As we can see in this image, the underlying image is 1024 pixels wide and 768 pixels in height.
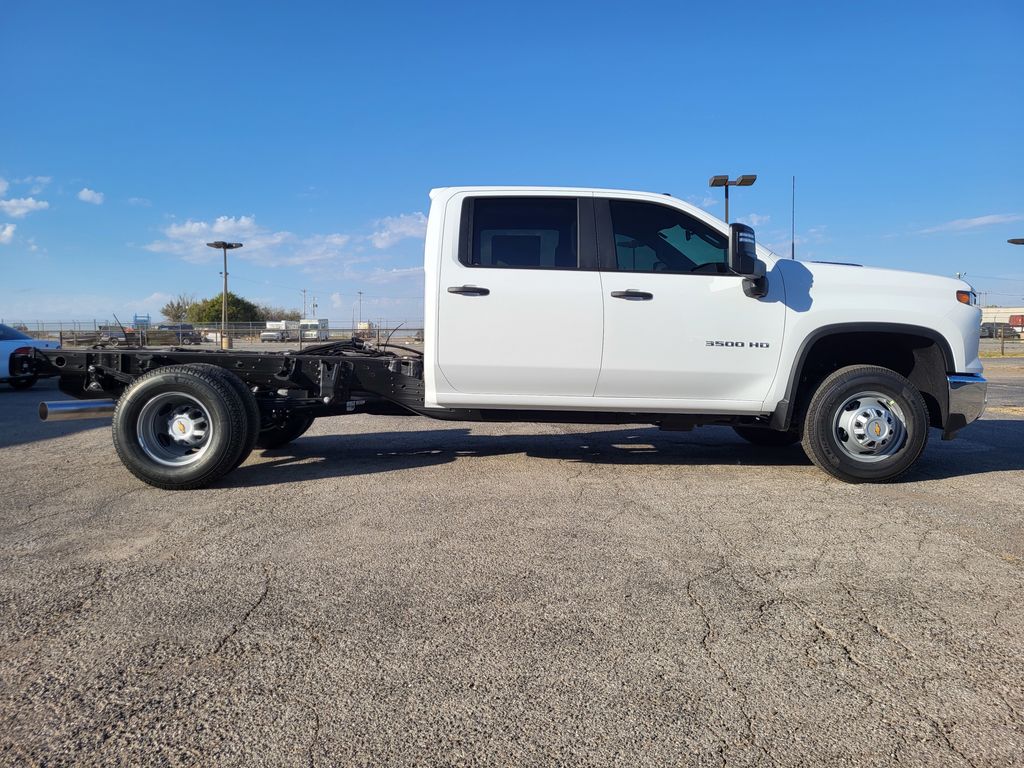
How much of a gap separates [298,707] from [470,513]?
7.12ft

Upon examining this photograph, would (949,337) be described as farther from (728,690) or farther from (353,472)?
(353,472)

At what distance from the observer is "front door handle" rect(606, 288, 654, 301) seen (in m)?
4.96

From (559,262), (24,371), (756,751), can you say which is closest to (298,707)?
(756,751)

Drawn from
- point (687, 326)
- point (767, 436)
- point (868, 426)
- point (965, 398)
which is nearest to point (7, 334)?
point (687, 326)

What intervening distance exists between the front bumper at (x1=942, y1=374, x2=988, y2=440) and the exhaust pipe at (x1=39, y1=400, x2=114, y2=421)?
20.8 ft

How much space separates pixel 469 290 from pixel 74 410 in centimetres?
316

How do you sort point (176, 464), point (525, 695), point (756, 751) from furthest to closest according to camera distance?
1. point (176, 464)
2. point (525, 695)
3. point (756, 751)

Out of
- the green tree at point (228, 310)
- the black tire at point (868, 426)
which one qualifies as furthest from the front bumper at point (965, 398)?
the green tree at point (228, 310)

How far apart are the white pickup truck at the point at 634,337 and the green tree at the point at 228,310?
55.1 metres

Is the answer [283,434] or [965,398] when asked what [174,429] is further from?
[965,398]

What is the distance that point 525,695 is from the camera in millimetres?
2207

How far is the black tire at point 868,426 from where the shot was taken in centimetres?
504

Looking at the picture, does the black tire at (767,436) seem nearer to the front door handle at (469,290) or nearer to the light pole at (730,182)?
the front door handle at (469,290)

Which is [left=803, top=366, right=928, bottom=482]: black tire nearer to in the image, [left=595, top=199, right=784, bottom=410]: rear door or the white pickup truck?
the white pickup truck
